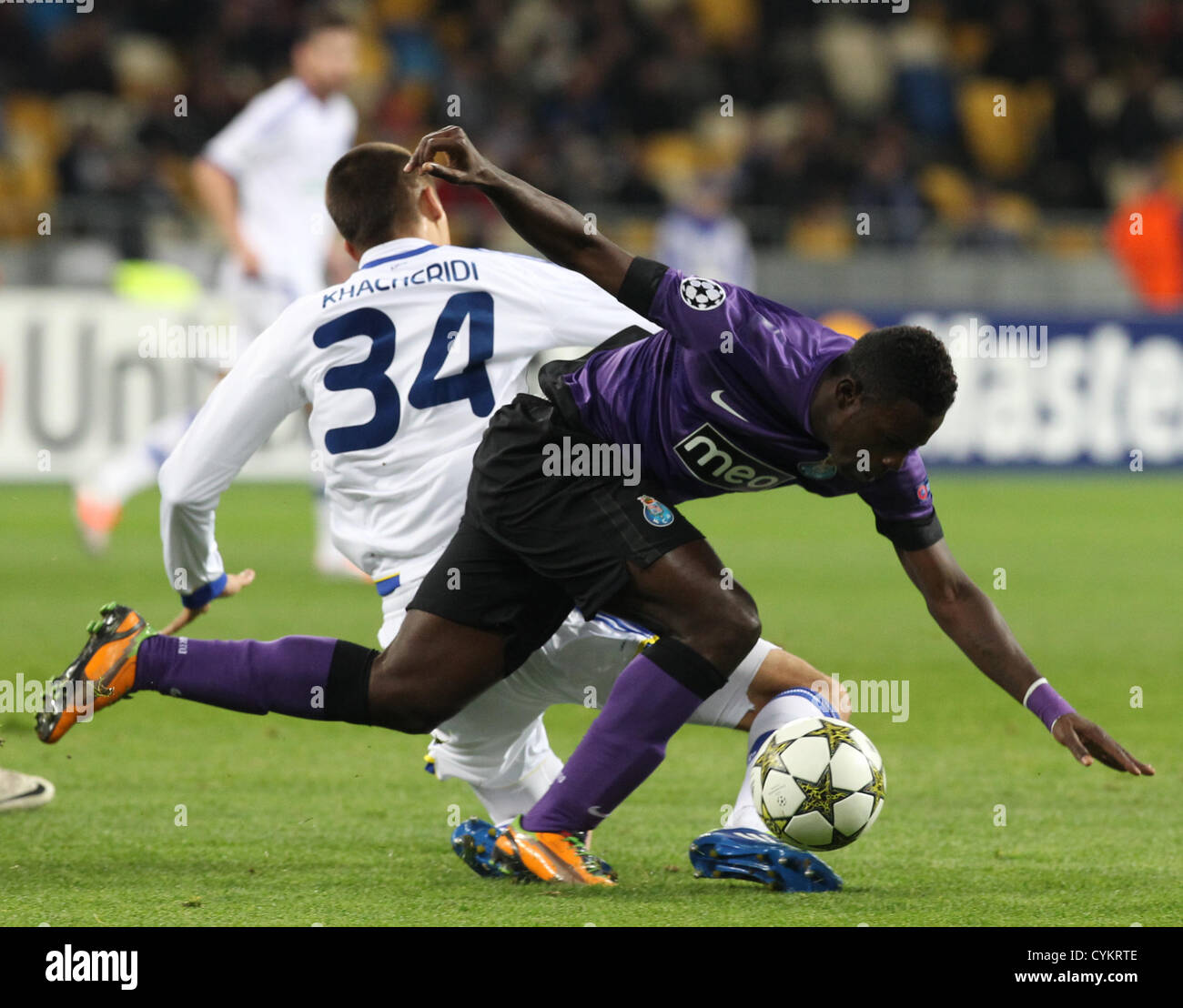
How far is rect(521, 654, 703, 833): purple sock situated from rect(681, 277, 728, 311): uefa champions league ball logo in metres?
0.80

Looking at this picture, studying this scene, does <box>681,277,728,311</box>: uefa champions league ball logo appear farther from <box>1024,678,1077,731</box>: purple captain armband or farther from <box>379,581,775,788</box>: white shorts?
<box>1024,678,1077,731</box>: purple captain armband

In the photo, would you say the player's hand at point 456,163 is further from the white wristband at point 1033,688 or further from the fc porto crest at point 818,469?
the white wristband at point 1033,688

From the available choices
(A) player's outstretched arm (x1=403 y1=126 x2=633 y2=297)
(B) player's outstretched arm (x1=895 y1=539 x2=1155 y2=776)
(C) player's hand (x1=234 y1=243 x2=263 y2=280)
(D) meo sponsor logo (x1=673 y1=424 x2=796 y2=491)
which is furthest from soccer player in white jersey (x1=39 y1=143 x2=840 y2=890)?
(C) player's hand (x1=234 y1=243 x2=263 y2=280)

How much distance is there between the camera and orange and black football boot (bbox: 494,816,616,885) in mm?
4277

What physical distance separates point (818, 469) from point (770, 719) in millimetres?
662

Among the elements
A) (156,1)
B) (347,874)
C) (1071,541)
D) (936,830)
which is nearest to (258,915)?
(347,874)

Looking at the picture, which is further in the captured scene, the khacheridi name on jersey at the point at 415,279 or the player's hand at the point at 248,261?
the player's hand at the point at 248,261

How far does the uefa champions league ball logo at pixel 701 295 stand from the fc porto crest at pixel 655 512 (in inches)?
18.9

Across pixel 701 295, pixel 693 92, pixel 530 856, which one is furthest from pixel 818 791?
pixel 693 92

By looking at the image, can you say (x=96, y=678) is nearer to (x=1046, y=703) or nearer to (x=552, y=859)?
(x=552, y=859)

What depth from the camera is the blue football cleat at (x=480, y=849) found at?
4.44m

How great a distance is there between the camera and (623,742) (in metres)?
4.21

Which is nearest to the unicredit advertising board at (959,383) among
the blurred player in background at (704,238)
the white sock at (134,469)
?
the blurred player in background at (704,238)

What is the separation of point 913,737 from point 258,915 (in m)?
3.14
